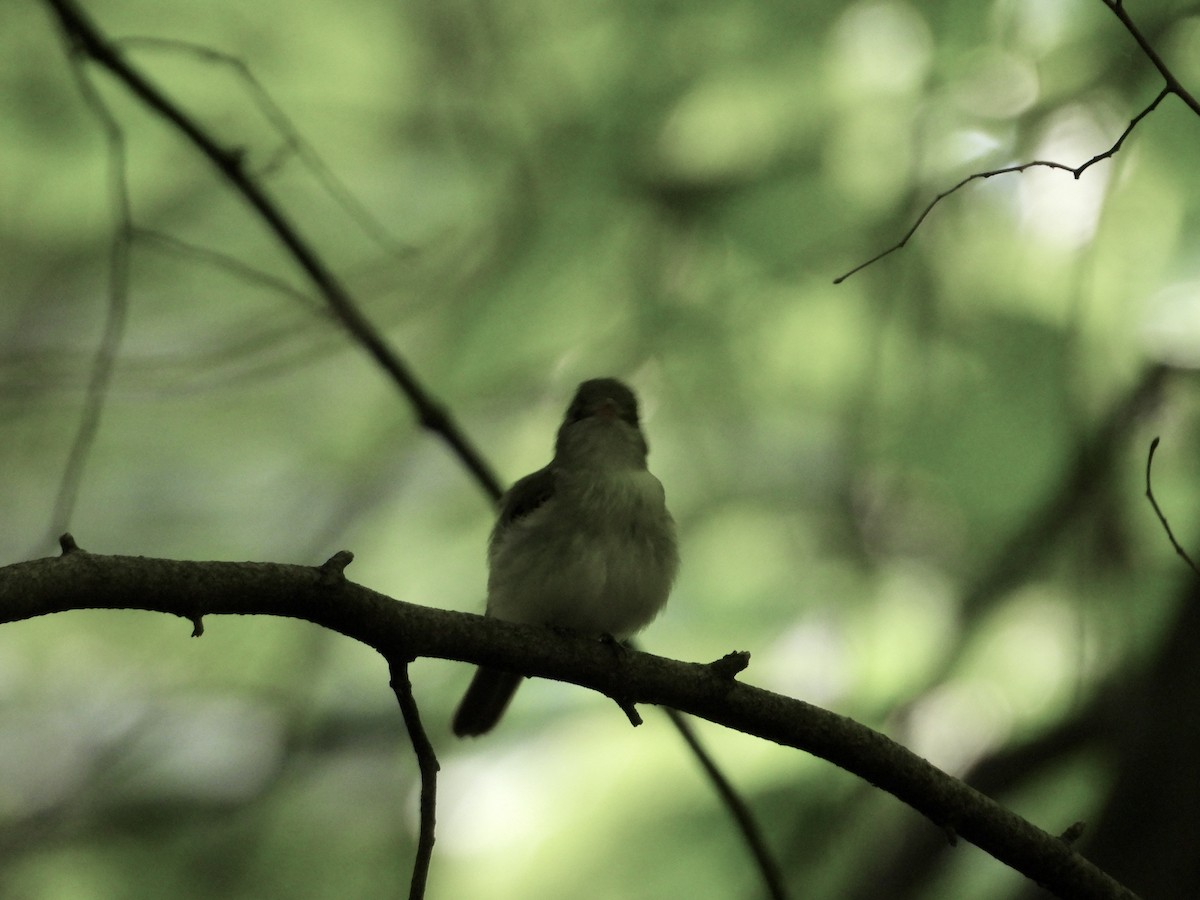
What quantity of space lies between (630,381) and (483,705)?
1197 millimetres

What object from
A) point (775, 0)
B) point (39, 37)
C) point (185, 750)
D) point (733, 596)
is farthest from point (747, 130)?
point (185, 750)

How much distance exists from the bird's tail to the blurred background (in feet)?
2.50

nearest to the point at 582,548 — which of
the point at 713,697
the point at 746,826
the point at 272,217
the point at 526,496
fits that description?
the point at 526,496

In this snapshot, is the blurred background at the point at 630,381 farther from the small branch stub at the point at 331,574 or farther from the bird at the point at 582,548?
the small branch stub at the point at 331,574

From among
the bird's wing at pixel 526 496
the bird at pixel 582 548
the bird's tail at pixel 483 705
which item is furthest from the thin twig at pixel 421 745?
the bird's tail at pixel 483 705

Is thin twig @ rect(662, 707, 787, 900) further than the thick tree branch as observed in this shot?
Yes

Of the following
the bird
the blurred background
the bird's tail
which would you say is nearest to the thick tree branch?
the bird

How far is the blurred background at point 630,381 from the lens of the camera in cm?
374

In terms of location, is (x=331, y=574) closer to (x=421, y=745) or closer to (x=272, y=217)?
(x=421, y=745)

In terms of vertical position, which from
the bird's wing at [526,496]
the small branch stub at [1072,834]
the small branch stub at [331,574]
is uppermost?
the bird's wing at [526,496]

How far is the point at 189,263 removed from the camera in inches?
152

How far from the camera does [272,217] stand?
278cm

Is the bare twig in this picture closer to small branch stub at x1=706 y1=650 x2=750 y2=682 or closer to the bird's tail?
the bird's tail

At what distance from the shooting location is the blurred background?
374cm
